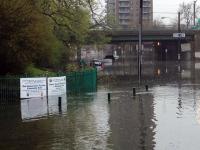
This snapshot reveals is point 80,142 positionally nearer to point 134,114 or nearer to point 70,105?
point 134,114

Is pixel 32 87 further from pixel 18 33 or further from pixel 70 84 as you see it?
pixel 70 84

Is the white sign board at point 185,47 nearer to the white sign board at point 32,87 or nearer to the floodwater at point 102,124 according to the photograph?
the floodwater at point 102,124

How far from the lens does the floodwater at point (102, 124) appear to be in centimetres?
1480

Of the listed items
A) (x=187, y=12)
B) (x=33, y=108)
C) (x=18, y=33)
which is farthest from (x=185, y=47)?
(x=33, y=108)

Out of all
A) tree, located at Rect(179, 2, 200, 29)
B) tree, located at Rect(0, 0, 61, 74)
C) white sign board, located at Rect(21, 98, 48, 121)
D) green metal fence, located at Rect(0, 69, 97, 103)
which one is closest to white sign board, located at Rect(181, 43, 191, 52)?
tree, located at Rect(179, 2, 200, 29)

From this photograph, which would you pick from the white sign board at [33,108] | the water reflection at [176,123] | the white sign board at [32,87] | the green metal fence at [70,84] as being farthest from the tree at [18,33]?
the water reflection at [176,123]

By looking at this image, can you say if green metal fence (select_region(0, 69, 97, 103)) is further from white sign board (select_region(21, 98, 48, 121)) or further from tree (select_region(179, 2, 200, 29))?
tree (select_region(179, 2, 200, 29))

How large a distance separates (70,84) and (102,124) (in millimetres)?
15699

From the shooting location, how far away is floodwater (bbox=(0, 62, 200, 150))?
1480 centimetres

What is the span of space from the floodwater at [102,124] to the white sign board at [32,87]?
2.48ft

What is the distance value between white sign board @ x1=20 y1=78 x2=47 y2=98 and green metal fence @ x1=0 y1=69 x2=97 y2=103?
325 millimetres

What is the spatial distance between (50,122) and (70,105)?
659 cm

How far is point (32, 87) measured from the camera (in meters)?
29.4

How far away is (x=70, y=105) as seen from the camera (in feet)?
86.3
